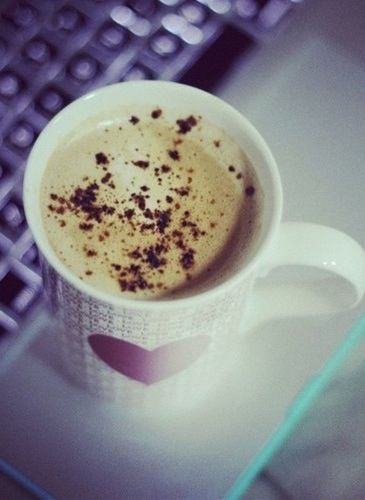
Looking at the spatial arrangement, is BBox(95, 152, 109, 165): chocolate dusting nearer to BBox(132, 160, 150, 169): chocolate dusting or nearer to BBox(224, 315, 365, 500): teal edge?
BBox(132, 160, 150, 169): chocolate dusting

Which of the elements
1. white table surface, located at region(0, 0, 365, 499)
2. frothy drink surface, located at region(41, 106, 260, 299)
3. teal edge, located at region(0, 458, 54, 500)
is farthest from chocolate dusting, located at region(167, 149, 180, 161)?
teal edge, located at region(0, 458, 54, 500)

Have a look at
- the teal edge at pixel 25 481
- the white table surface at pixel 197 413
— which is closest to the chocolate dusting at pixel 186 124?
the white table surface at pixel 197 413

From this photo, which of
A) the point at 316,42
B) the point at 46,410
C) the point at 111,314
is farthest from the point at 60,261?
the point at 316,42

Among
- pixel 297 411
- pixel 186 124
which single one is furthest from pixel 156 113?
pixel 297 411

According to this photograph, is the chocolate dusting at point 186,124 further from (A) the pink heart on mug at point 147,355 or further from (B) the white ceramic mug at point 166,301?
(A) the pink heart on mug at point 147,355

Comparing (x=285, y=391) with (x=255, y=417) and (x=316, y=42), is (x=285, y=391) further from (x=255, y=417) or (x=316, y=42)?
(x=316, y=42)

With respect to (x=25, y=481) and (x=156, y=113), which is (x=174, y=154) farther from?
(x=25, y=481)

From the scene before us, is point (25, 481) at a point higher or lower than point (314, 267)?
lower

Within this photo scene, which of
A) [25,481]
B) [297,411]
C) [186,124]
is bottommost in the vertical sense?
[25,481]
